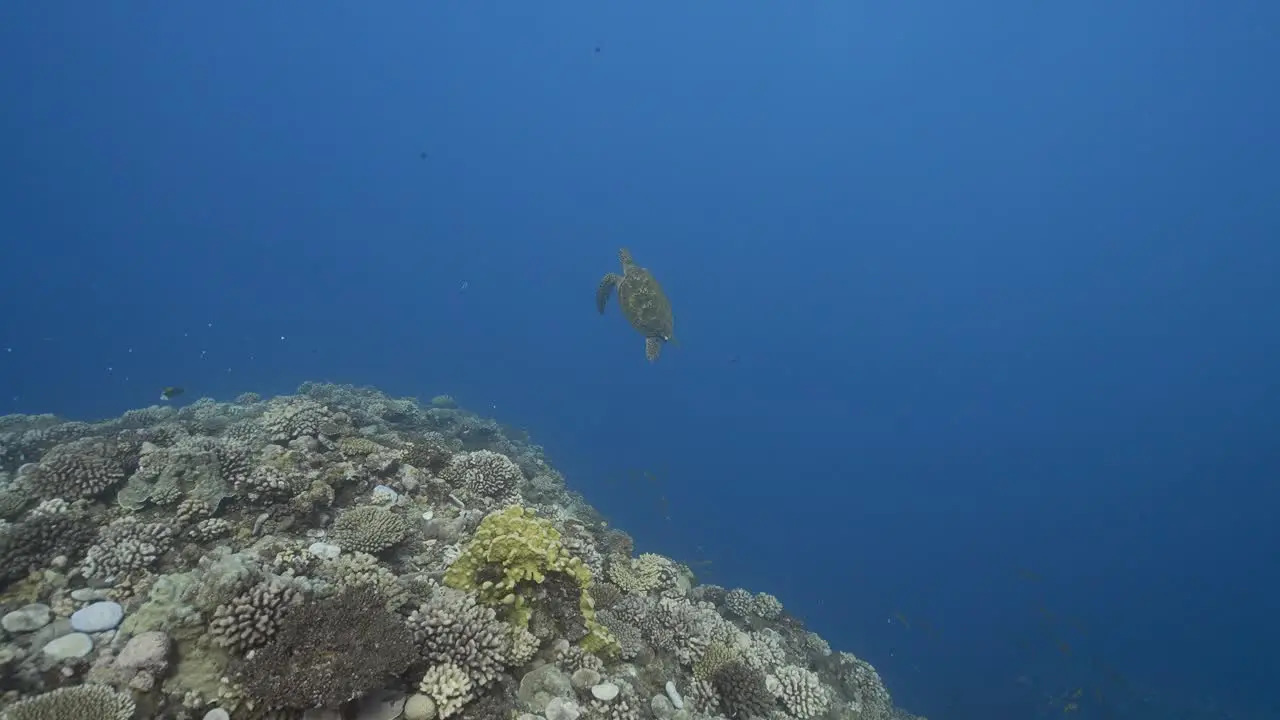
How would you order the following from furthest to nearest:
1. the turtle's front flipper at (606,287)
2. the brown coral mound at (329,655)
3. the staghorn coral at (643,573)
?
the turtle's front flipper at (606,287)
the staghorn coral at (643,573)
the brown coral mound at (329,655)

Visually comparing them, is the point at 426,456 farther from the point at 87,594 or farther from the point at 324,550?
the point at 87,594

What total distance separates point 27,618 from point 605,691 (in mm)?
5155

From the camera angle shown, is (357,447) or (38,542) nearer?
(38,542)

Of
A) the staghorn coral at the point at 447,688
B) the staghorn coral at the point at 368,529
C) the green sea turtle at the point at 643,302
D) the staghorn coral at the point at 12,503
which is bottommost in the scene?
the staghorn coral at the point at 12,503

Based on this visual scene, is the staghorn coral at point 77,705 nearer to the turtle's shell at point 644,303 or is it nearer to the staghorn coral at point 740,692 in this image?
the staghorn coral at point 740,692

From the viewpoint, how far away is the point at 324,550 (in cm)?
630

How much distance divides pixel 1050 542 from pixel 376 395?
107 metres

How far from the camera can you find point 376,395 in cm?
1903

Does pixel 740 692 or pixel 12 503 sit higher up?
pixel 740 692

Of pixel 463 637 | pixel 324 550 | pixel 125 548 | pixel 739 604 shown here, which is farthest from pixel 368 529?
pixel 739 604

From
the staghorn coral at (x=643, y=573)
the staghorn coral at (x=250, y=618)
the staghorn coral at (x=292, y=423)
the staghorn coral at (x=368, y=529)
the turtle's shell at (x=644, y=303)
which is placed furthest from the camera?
the turtle's shell at (x=644, y=303)

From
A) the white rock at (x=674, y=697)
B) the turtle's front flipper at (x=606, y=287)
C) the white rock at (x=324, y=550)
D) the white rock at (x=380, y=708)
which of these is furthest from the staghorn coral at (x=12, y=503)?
the turtle's front flipper at (x=606, y=287)

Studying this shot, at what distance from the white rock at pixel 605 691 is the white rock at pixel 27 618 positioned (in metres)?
4.95

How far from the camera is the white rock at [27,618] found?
477 cm
